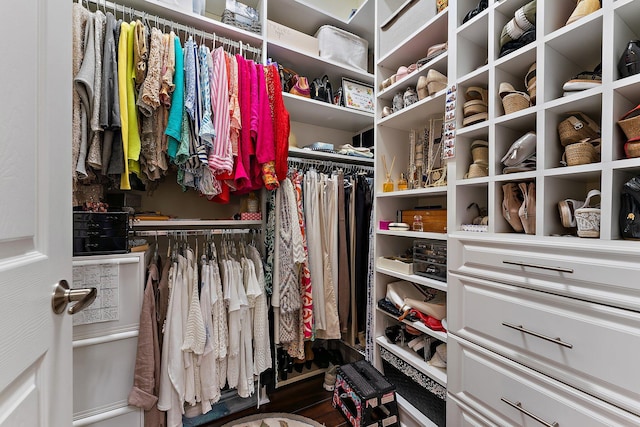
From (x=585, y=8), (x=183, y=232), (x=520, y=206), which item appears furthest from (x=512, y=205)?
(x=183, y=232)

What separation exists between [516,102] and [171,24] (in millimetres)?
1567

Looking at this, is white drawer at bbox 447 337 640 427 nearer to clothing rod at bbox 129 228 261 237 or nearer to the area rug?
the area rug

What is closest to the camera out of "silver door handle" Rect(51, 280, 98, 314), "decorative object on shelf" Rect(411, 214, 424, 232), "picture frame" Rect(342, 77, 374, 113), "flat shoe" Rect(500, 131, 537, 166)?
"silver door handle" Rect(51, 280, 98, 314)

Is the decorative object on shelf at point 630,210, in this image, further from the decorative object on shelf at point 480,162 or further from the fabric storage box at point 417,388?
the fabric storage box at point 417,388

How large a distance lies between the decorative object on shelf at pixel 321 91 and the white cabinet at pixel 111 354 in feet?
4.49

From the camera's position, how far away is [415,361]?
50.6 inches

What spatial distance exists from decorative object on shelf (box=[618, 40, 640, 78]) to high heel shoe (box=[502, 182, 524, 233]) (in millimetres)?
396

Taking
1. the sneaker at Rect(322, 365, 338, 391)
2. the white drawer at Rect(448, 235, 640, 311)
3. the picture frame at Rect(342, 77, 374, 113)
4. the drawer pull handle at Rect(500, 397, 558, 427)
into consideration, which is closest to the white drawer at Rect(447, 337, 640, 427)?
the drawer pull handle at Rect(500, 397, 558, 427)

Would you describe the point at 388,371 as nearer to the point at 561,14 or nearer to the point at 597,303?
the point at 597,303

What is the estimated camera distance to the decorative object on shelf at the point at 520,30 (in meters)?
0.91

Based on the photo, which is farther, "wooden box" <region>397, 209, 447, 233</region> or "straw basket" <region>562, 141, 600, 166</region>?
"wooden box" <region>397, 209, 447, 233</region>

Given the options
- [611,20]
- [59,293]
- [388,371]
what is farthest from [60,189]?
[388,371]

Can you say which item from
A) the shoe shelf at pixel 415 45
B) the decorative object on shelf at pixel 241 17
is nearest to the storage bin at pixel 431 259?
the shoe shelf at pixel 415 45

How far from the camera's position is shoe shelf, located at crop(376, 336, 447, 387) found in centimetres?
115
